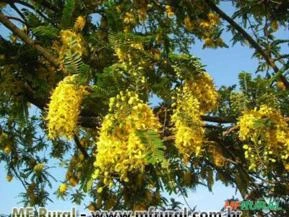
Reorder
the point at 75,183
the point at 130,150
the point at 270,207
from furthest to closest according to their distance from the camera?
the point at 75,183, the point at 270,207, the point at 130,150

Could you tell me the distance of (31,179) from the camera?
7191mm

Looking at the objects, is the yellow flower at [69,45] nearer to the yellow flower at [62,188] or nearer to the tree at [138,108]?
the tree at [138,108]

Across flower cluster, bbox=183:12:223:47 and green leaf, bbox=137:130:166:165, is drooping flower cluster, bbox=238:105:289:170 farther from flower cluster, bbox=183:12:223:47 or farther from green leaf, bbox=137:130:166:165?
flower cluster, bbox=183:12:223:47

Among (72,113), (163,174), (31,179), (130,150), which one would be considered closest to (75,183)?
(31,179)

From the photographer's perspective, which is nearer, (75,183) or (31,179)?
(75,183)

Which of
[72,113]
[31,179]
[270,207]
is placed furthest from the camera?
[31,179]

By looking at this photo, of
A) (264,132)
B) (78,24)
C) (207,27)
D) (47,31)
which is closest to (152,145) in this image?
(264,132)

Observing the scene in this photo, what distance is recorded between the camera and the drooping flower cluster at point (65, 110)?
10.3 feet

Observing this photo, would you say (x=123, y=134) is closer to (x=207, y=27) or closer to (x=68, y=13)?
(x=68, y=13)

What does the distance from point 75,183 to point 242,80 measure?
3551 millimetres

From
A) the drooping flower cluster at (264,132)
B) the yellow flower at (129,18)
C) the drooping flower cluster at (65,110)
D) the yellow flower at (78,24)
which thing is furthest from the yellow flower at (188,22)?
the drooping flower cluster at (65,110)

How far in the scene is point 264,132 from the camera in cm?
335

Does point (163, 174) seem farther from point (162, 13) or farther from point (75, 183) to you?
point (162, 13)

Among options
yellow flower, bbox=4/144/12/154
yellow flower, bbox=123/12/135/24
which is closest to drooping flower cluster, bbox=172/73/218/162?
yellow flower, bbox=123/12/135/24
